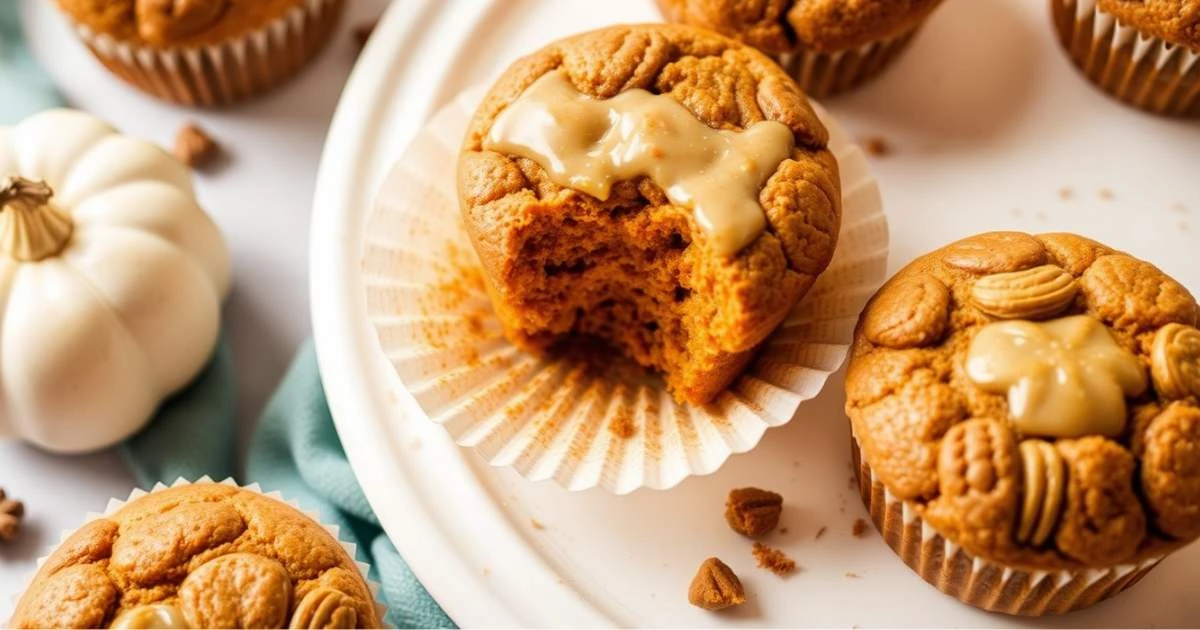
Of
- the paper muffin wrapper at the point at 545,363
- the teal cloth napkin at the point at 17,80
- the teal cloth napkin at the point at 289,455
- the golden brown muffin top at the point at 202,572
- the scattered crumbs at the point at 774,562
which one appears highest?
the teal cloth napkin at the point at 17,80

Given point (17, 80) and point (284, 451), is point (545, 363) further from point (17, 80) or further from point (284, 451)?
point (17, 80)

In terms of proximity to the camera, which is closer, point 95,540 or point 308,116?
point 95,540

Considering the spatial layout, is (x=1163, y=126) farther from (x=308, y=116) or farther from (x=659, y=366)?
(x=308, y=116)

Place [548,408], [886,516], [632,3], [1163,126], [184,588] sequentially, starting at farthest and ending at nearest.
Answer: [632,3], [1163,126], [548,408], [886,516], [184,588]

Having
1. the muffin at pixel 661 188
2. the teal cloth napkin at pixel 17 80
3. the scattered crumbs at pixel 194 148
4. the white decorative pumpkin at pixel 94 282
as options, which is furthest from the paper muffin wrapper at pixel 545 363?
the teal cloth napkin at pixel 17 80

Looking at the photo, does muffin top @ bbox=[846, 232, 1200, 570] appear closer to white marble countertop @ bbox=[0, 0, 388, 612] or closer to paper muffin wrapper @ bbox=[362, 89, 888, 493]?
paper muffin wrapper @ bbox=[362, 89, 888, 493]

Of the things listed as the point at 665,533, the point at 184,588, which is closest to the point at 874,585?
the point at 665,533

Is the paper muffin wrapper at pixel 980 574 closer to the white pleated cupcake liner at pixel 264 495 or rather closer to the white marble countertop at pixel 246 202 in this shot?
the white pleated cupcake liner at pixel 264 495
